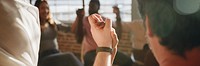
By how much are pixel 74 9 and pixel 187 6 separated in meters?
1.72

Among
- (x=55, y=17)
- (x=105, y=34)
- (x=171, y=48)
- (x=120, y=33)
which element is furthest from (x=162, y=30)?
(x=55, y=17)

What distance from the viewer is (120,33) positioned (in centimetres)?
196

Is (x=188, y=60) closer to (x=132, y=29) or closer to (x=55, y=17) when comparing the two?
(x=132, y=29)

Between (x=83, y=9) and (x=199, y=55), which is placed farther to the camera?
(x=83, y=9)

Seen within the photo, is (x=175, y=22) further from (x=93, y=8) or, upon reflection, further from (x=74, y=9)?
(x=74, y=9)

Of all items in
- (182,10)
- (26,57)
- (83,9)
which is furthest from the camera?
(83,9)

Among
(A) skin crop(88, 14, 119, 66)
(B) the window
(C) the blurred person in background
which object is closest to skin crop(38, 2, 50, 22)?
(B) the window

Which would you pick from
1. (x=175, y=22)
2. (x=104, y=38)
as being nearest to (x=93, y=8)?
(x=104, y=38)

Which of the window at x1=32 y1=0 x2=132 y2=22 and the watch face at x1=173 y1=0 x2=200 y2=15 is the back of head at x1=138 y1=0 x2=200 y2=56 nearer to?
the watch face at x1=173 y1=0 x2=200 y2=15

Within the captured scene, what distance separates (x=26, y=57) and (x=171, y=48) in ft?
1.07

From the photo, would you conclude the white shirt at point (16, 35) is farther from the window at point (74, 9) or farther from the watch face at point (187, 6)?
the window at point (74, 9)

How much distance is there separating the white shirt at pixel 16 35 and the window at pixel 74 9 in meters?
1.23

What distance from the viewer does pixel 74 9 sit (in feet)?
7.06

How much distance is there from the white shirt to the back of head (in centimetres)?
29
